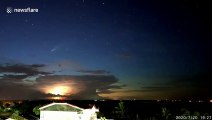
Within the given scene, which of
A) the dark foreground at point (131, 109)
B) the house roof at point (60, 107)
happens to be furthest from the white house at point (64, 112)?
the dark foreground at point (131, 109)

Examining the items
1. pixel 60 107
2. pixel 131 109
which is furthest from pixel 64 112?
pixel 131 109

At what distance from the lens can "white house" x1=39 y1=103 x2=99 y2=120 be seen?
418 inches

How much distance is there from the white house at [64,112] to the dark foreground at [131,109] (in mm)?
413

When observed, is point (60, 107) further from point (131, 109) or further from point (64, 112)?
point (131, 109)

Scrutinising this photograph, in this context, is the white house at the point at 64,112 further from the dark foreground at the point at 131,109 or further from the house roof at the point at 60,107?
the dark foreground at the point at 131,109

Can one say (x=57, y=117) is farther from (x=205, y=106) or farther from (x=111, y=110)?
(x=205, y=106)

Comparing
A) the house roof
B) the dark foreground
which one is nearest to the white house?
the house roof

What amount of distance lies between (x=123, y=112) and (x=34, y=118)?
357 centimetres

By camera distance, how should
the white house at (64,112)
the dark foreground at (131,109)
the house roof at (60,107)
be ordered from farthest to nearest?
the dark foreground at (131,109) → the house roof at (60,107) → the white house at (64,112)

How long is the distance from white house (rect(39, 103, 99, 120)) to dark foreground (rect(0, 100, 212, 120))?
413 mm

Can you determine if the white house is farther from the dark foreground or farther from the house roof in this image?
the dark foreground

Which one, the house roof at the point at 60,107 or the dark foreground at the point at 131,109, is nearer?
the house roof at the point at 60,107

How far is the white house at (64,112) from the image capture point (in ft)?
34.9

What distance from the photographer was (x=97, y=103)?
13.2 meters
